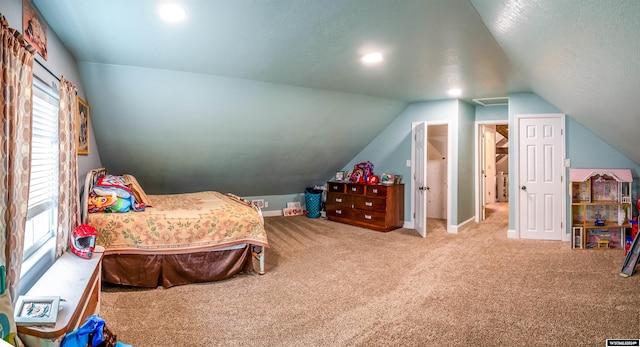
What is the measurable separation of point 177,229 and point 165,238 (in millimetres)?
125

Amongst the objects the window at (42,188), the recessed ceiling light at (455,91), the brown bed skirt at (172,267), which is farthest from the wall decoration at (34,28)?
the recessed ceiling light at (455,91)

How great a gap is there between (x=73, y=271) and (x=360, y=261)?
105 inches

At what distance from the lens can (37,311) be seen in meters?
1.51

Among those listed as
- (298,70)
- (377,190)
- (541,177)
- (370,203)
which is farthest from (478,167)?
(298,70)

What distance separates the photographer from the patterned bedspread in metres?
2.98

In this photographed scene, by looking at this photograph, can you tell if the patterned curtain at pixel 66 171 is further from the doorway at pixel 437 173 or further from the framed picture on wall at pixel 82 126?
the doorway at pixel 437 173

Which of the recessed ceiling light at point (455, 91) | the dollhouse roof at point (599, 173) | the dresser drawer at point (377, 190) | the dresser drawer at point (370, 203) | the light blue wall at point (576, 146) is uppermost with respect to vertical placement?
the recessed ceiling light at point (455, 91)

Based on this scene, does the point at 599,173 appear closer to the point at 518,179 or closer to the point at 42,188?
the point at 518,179

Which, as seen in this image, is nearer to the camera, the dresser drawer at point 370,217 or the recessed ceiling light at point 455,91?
the recessed ceiling light at point 455,91

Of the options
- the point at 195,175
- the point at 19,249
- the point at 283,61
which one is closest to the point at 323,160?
the point at 195,175

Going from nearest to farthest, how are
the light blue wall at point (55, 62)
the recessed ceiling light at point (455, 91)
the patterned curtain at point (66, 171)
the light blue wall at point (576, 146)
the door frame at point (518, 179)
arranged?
the light blue wall at point (55, 62)
the patterned curtain at point (66, 171)
the light blue wall at point (576, 146)
the recessed ceiling light at point (455, 91)
the door frame at point (518, 179)

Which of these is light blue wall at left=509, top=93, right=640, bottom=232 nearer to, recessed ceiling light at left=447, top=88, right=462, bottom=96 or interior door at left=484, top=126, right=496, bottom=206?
recessed ceiling light at left=447, top=88, right=462, bottom=96

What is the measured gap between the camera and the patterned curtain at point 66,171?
7.97ft

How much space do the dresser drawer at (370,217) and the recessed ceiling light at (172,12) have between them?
4158 mm
